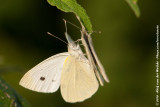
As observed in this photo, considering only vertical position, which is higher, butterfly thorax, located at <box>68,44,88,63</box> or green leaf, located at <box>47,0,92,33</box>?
green leaf, located at <box>47,0,92,33</box>

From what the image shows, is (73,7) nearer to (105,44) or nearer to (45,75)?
(45,75)

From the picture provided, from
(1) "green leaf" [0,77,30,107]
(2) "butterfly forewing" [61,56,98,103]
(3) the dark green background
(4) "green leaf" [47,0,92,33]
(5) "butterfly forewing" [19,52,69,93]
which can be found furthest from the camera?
(3) the dark green background

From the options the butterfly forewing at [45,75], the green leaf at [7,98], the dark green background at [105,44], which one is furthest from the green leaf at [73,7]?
the dark green background at [105,44]

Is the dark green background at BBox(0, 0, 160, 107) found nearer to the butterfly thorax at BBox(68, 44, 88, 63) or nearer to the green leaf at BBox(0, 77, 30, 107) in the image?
the butterfly thorax at BBox(68, 44, 88, 63)

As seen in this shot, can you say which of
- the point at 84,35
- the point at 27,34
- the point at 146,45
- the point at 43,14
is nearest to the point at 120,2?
the point at 146,45

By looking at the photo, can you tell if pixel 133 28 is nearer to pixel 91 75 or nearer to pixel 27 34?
pixel 27 34

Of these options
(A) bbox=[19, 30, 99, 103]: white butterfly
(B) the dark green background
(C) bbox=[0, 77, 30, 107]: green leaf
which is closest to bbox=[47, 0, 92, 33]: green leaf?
(A) bbox=[19, 30, 99, 103]: white butterfly

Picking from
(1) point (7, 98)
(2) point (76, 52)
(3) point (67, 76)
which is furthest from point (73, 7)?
(3) point (67, 76)
